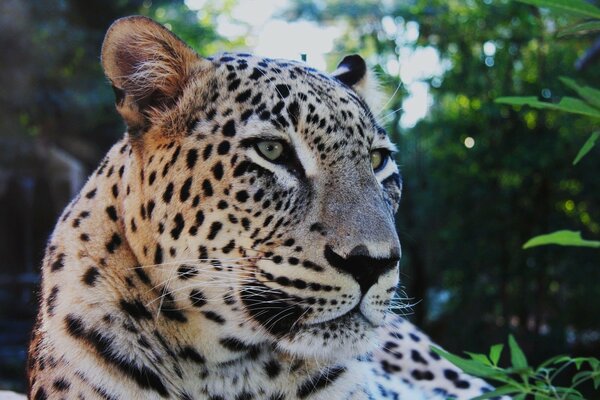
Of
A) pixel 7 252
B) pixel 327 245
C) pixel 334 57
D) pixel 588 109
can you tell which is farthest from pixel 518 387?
pixel 334 57

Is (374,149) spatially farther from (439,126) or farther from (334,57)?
(334,57)

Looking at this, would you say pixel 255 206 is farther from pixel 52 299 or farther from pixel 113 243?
pixel 52 299

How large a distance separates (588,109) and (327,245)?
131 cm

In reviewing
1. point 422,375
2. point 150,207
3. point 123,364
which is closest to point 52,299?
point 123,364

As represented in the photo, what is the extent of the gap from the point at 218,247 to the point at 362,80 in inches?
55.4

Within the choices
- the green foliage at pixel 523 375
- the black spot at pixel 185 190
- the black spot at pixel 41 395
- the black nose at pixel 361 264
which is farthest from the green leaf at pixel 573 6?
the black spot at pixel 41 395

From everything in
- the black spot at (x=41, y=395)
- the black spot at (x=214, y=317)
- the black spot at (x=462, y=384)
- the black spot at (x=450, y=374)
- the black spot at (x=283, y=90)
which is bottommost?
the black spot at (x=41, y=395)

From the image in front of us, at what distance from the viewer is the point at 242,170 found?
10.7ft

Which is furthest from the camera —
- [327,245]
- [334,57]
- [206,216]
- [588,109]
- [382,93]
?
[334,57]

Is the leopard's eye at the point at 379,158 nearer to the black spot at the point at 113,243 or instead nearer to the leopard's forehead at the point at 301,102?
the leopard's forehead at the point at 301,102

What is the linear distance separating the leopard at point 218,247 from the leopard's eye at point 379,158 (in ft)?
0.43

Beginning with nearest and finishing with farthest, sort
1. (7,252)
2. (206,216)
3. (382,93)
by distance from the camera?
(206,216) → (382,93) → (7,252)

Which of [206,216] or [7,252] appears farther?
[7,252]

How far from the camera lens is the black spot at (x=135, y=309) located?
3.24 meters
